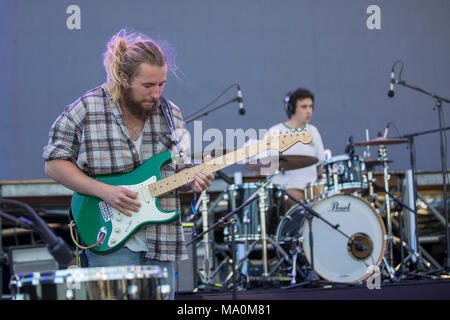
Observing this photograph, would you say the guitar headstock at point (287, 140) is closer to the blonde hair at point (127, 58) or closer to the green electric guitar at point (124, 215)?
the green electric guitar at point (124, 215)

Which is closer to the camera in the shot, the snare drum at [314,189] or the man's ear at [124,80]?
the man's ear at [124,80]

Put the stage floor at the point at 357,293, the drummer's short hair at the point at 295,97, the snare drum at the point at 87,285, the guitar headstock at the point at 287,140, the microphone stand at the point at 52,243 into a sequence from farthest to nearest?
1. the drummer's short hair at the point at 295,97
2. the stage floor at the point at 357,293
3. the microphone stand at the point at 52,243
4. the guitar headstock at the point at 287,140
5. the snare drum at the point at 87,285

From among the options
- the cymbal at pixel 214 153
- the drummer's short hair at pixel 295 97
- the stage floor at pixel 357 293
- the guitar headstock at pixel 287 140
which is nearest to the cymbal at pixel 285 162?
the cymbal at pixel 214 153

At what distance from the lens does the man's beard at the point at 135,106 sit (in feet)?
8.73

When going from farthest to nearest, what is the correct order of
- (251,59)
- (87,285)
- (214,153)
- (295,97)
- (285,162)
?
(251,59) < (295,97) < (214,153) < (285,162) < (87,285)

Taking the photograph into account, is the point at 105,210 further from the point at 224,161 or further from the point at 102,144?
the point at 224,161

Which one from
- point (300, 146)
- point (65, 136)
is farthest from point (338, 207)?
point (65, 136)

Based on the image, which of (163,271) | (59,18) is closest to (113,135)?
(163,271)

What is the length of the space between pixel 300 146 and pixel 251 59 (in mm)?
1714

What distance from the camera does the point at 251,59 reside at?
7.07m

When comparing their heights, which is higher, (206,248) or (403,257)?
(206,248)

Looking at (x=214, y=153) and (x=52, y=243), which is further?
(x=214, y=153)

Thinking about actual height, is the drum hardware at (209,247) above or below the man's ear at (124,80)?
below

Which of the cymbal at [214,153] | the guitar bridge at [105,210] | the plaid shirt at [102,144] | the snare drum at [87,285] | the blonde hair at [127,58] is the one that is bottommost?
the snare drum at [87,285]
